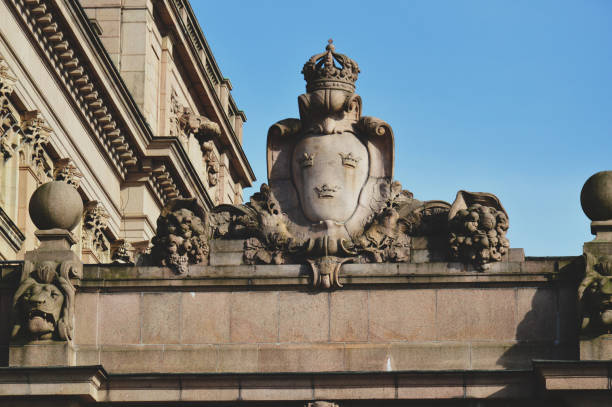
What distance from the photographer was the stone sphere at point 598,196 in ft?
125

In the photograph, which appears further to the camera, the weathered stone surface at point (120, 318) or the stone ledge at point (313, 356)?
the weathered stone surface at point (120, 318)

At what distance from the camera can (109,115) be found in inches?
2697

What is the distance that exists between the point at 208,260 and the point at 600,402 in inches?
282

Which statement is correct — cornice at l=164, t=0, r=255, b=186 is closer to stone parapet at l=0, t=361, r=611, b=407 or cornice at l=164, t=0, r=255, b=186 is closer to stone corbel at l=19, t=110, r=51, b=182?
stone corbel at l=19, t=110, r=51, b=182

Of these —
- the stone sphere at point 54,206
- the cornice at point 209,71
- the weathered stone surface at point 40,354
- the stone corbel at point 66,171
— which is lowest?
the weathered stone surface at point 40,354

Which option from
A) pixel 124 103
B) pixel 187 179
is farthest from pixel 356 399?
pixel 187 179

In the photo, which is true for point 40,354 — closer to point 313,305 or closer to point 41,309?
point 41,309

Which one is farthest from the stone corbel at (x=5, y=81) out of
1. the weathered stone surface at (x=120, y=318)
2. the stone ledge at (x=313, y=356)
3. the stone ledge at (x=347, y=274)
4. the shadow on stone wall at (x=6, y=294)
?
the stone ledge at (x=313, y=356)

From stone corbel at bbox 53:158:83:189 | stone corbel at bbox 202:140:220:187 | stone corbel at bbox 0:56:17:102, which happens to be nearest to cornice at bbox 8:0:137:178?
stone corbel at bbox 0:56:17:102

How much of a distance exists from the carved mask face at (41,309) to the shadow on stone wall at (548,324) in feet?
24.7

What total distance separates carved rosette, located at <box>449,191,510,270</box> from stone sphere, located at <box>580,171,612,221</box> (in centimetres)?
141

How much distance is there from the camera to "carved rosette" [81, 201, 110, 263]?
68.2 m

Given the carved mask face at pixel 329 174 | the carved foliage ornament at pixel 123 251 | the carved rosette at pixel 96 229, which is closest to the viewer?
the carved mask face at pixel 329 174

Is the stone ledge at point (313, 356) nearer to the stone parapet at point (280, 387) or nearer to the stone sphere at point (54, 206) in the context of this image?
the stone parapet at point (280, 387)
